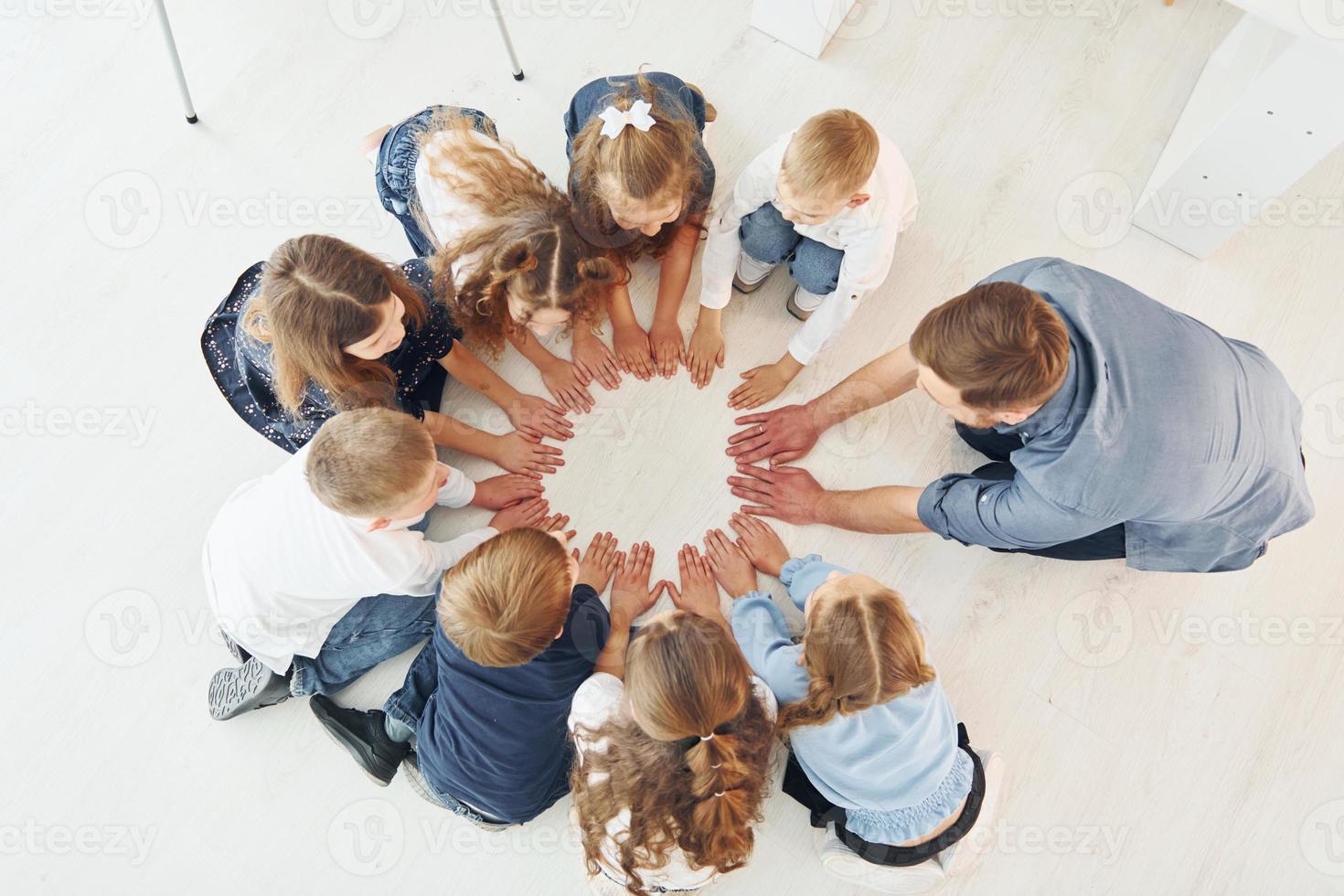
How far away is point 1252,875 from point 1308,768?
209 millimetres

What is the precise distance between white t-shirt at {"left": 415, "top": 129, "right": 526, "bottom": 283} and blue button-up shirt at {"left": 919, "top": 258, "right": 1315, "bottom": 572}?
0.81 m

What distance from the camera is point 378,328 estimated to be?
3.65ft

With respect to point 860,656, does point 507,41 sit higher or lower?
higher

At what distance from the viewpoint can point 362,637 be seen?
1345mm

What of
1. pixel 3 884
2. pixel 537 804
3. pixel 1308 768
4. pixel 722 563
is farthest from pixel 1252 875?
pixel 3 884

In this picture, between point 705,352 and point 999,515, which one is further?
point 705,352

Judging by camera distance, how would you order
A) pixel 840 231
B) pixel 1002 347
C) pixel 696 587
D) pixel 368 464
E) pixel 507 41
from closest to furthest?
1. pixel 1002 347
2. pixel 368 464
3. pixel 840 231
4. pixel 696 587
5. pixel 507 41

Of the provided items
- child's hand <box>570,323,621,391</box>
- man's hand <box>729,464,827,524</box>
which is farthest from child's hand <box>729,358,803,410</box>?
child's hand <box>570,323,621,391</box>

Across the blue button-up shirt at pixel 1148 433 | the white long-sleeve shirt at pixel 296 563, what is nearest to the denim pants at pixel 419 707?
the white long-sleeve shirt at pixel 296 563

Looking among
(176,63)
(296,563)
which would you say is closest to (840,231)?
(296,563)

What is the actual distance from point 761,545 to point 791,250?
0.53 meters

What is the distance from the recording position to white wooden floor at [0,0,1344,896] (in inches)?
53.9

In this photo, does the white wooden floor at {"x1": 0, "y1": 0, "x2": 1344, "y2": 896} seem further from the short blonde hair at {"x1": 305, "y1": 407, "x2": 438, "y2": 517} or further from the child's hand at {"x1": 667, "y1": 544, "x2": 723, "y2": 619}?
the short blonde hair at {"x1": 305, "y1": 407, "x2": 438, "y2": 517}

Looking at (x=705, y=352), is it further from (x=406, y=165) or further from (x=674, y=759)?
A: (x=674, y=759)
